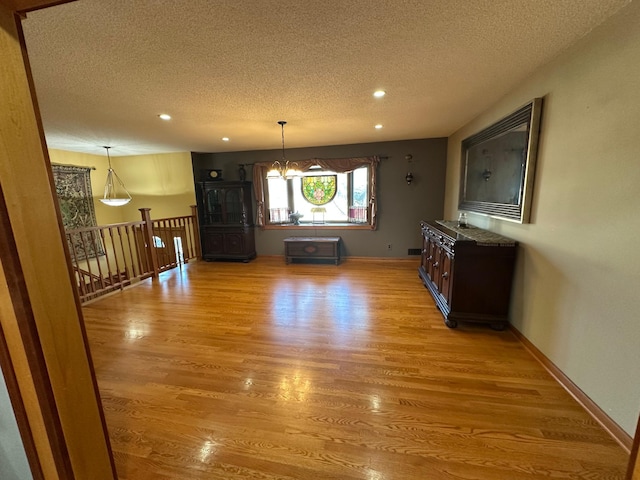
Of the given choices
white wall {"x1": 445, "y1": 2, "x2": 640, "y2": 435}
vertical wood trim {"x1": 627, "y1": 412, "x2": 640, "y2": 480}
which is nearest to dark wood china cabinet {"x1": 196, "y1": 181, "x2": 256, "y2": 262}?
white wall {"x1": 445, "y1": 2, "x2": 640, "y2": 435}

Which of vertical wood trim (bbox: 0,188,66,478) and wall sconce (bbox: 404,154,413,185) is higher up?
wall sconce (bbox: 404,154,413,185)

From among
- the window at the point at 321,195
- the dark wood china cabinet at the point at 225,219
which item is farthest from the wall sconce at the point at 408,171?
the dark wood china cabinet at the point at 225,219

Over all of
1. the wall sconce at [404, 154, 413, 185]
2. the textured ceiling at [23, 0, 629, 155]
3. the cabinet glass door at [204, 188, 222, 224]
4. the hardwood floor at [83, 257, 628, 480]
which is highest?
the textured ceiling at [23, 0, 629, 155]

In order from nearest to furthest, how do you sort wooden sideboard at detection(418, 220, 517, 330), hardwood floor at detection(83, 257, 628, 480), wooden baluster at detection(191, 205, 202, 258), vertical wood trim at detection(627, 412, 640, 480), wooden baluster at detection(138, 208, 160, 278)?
1. vertical wood trim at detection(627, 412, 640, 480)
2. hardwood floor at detection(83, 257, 628, 480)
3. wooden sideboard at detection(418, 220, 517, 330)
4. wooden baluster at detection(138, 208, 160, 278)
5. wooden baluster at detection(191, 205, 202, 258)

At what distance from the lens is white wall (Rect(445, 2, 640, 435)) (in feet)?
4.56

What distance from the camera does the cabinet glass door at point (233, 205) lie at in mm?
5379

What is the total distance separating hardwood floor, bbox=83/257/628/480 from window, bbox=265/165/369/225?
2.64 m

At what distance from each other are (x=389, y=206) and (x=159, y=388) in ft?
14.6

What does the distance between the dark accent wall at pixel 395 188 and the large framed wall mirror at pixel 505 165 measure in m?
1.31

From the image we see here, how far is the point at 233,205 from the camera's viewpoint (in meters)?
5.43

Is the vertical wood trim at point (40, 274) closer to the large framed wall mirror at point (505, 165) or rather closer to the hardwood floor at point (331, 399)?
the hardwood floor at point (331, 399)

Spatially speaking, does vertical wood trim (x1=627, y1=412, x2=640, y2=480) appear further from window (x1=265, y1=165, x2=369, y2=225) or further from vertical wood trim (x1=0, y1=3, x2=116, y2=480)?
window (x1=265, y1=165, x2=369, y2=225)

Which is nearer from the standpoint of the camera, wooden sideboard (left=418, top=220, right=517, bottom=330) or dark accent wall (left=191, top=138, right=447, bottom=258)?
wooden sideboard (left=418, top=220, right=517, bottom=330)

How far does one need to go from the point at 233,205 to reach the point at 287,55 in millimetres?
4010
